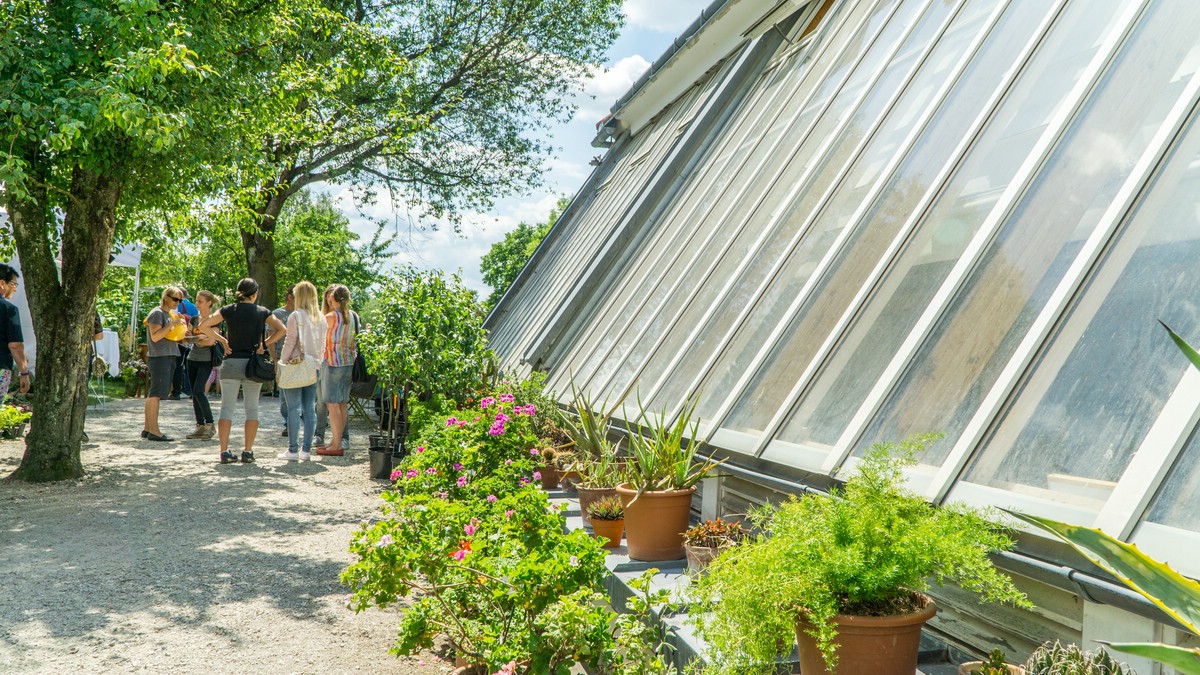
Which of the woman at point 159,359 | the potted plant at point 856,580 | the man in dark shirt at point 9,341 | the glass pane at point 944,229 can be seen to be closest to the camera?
the potted plant at point 856,580

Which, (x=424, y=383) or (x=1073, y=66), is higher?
(x=1073, y=66)

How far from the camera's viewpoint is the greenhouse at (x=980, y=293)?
2.32 metres

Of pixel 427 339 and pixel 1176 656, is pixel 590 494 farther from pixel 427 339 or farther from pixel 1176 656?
pixel 427 339

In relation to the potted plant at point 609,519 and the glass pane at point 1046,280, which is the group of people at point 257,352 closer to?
the potted plant at point 609,519

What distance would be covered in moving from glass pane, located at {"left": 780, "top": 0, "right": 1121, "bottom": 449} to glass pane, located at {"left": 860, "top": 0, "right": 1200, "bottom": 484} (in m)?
0.20

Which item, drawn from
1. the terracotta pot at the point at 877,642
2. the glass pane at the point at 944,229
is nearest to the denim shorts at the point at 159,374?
the glass pane at the point at 944,229

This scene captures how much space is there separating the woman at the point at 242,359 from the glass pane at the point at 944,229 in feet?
25.0

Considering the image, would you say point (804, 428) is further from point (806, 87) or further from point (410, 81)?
point (410, 81)

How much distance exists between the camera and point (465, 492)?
543 cm

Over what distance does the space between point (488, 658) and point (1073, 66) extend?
307cm

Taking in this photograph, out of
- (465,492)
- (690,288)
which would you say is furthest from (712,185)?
(465,492)

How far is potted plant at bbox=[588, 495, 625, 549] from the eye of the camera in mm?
4586

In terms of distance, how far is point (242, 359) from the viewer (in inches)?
395

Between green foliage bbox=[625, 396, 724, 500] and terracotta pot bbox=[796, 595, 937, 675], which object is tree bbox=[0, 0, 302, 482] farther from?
terracotta pot bbox=[796, 595, 937, 675]
